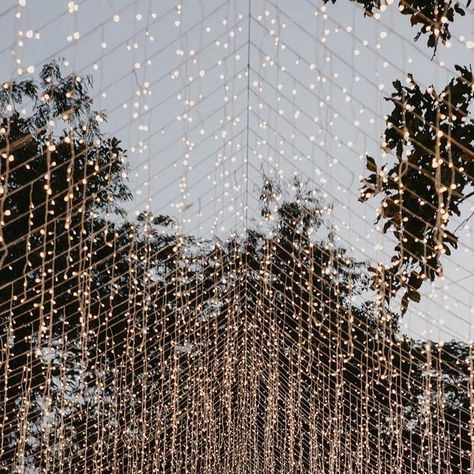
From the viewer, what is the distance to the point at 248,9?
402 cm

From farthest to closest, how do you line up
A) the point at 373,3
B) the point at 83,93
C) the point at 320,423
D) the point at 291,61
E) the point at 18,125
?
the point at 320,423
the point at 83,93
the point at 18,125
the point at 291,61
the point at 373,3

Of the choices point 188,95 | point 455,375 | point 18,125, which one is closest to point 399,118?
point 188,95

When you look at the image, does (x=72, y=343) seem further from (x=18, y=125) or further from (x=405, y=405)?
(x=405, y=405)

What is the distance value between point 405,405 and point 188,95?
813cm

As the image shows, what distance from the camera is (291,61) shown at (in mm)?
6434

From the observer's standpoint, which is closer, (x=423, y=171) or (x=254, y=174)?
(x=423, y=171)

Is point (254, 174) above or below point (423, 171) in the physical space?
above

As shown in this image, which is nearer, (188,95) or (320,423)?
(188,95)

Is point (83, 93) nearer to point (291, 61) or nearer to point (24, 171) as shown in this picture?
point (24, 171)

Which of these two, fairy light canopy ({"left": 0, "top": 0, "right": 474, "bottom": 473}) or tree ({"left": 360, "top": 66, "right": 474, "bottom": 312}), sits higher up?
fairy light canopy ({"left": 0, "top": 0, "right": 474, "bottom": 473})

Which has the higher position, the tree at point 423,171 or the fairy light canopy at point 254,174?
the fairy light canopy at point 254,174

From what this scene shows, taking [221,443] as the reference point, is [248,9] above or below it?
below

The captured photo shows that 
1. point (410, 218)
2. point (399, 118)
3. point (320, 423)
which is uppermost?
point (320, 423)

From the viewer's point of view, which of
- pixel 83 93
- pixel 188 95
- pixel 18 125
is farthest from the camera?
pixel 83 93
